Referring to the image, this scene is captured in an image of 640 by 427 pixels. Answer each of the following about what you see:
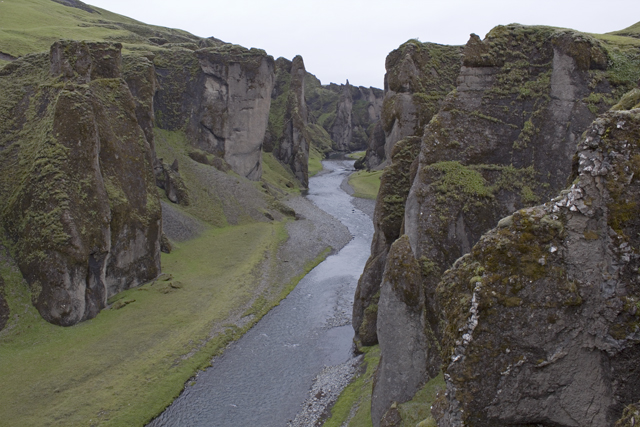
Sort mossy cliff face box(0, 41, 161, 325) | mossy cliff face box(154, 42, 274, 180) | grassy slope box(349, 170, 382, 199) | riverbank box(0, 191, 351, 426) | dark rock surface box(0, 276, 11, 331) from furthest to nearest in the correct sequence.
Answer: grassy slope box(349, 170, 382, 199) → mossy cliff face box(154, 42, 274, 180) → mossy cliff face box(0, 41, 161, 325) → dark rock surface box(0, 276, 11, 331) → riverbank box(0, 191, 351, 426)

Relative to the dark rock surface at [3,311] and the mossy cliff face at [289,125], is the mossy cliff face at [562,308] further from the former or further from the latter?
the mossy cliff face at [289,125]

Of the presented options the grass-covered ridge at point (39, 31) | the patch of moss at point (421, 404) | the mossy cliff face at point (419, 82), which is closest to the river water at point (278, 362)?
the patch of moss at point (421, 404)

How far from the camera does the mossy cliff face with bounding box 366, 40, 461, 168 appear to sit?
28.2 m

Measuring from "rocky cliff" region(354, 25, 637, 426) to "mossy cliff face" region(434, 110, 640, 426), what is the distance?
8.88 metres

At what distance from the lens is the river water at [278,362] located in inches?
979

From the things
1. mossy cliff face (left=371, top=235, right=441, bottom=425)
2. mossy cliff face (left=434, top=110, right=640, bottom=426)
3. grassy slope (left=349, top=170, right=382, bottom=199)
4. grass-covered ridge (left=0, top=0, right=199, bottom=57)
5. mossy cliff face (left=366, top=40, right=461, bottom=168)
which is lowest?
grassy slope (left=349, top=170, right=382, bottom=199)

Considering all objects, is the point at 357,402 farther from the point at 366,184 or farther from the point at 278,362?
the point at 366,184

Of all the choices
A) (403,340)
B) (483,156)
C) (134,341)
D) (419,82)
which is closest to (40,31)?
(134,341)

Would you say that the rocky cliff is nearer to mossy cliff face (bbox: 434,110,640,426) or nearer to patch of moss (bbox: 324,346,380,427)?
patch of moss (bbox: 324,346,380,427)

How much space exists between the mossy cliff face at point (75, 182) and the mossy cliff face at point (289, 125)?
6690 centimetres

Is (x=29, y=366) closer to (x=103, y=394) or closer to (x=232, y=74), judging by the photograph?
(x=103, y=394)

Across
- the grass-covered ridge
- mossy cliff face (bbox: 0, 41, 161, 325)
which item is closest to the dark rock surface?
mossy cliff face (bbox: 0, 41, 161, 325)

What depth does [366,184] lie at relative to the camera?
104562 millimetres

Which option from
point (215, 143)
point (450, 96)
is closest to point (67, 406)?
point (450, 96)
